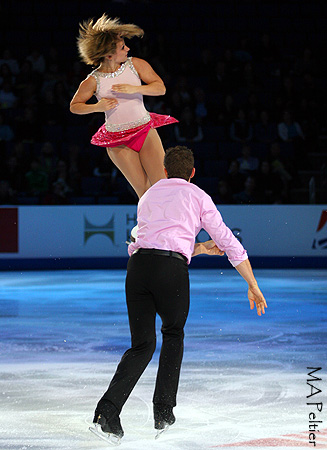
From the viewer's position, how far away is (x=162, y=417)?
3625 mm

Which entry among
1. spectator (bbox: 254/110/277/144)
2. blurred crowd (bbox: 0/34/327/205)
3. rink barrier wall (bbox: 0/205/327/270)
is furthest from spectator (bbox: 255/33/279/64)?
rink barrier wall (bbox: 0/205/327/270)

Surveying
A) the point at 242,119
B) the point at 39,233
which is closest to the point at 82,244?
the point at 39,233

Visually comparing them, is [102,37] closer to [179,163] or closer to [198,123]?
[179,163]

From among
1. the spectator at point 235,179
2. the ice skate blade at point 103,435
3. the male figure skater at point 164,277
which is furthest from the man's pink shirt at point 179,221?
the spectator at point 235,179

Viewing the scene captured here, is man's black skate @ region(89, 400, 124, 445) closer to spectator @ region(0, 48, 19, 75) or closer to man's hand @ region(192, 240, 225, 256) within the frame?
man's hand @ region(192, 240, 225, 256)

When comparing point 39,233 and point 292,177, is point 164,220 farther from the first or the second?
point 292,177

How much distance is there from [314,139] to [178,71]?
294 cm

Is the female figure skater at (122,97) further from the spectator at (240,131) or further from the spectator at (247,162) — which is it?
the spectator at (240,131)

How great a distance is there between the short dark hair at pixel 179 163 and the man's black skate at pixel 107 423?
42.8 inches

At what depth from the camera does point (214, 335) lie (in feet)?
20.9

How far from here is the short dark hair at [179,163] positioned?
3629 mm

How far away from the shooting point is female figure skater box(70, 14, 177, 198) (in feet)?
14.5

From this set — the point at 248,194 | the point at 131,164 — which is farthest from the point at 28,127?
the point at 131,164

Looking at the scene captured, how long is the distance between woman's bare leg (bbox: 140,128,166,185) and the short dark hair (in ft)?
3.34
